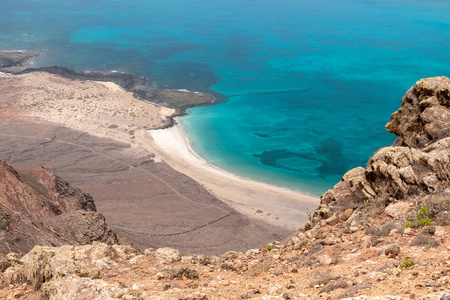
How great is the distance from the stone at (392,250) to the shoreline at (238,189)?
26058 millimetres

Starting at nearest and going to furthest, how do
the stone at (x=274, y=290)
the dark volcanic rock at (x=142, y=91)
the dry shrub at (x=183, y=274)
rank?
the stone at (x=274, y=290), the dry shrub at (x=183, y=274), the dark volcanic rock at (x=142, y=91)

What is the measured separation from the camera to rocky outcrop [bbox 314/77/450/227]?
520 inches

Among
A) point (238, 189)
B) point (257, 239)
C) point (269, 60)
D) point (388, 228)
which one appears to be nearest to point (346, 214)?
point (388, 228)

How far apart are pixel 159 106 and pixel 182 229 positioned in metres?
35.9

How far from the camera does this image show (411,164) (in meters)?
13.9

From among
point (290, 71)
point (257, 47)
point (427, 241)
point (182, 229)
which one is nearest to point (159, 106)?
point (290, 71)

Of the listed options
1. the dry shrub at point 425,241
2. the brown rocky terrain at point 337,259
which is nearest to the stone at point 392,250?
the brown rocky terrain at point 337,259

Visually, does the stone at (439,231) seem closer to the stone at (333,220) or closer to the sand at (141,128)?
the stone at (333,220)

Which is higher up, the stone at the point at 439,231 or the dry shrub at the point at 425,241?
the stone at the point at 439,231

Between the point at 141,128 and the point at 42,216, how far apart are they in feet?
114

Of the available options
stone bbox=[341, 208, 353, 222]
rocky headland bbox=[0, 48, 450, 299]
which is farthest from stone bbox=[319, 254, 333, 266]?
stone bbox=[341, 208, 353, 222]

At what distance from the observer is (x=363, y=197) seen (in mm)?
14898

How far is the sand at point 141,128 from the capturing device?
132 ft

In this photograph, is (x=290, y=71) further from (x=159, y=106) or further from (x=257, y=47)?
(x=159, y=106)
